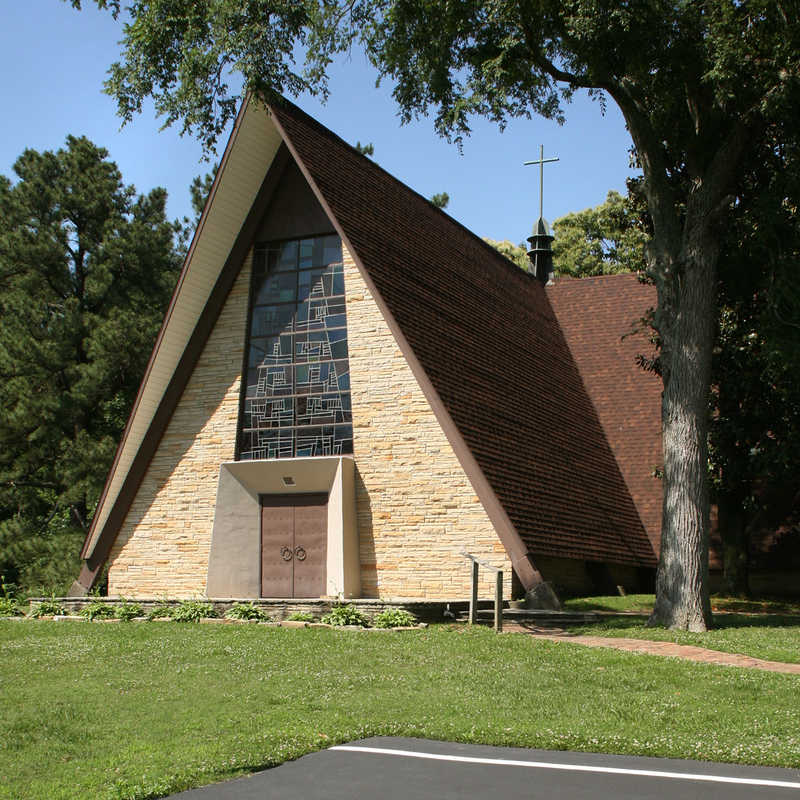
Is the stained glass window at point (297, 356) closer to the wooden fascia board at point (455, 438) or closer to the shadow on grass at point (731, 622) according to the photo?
the wooden fascia board at point (455, 438)

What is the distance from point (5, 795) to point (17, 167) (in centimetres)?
2693

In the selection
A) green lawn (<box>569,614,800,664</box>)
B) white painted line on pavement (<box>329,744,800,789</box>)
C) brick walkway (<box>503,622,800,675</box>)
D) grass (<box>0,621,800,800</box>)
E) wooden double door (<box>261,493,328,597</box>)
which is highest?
wooden double door (<box>261,493,328,597</box>)

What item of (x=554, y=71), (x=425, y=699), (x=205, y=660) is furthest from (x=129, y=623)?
(x=554, y=71)

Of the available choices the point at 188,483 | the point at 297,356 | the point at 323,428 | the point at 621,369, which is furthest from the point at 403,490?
the point at 621,369

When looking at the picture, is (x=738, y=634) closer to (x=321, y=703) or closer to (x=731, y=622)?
(x=731, y=622)

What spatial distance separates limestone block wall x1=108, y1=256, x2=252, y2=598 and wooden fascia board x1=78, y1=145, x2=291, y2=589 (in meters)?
0.13

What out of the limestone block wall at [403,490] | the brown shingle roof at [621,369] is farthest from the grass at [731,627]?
the brown shingle roof at [621,369]

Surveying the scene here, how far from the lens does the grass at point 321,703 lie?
714 centimetres

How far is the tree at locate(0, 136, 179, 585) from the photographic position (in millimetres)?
27156

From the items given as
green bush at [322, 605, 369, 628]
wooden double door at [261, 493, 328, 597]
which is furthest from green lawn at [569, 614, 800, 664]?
wooden double door at [261, 493, 328, 597]

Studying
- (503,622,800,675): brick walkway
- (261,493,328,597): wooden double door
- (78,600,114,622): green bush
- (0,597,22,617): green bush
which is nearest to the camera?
(503,622,800,675): brick walkway

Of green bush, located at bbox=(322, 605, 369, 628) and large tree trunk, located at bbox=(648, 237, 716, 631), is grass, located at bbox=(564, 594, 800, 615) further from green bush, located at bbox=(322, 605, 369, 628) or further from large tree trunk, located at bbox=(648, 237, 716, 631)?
green bush, located at bbox=(322, 605, 369, 628)

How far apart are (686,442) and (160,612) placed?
8987mm

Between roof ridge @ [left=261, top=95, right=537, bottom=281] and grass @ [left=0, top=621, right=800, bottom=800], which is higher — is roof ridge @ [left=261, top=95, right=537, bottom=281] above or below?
above
